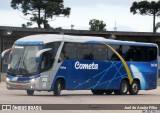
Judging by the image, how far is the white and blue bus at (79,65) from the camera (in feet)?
95.9

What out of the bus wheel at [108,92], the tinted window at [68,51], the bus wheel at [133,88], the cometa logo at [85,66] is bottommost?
the bus wheel at [108,92]

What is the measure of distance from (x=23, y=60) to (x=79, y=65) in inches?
133

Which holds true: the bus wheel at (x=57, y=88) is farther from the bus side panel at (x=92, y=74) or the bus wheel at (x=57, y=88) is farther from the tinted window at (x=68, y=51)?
the tinted window at (x=68, y=51)

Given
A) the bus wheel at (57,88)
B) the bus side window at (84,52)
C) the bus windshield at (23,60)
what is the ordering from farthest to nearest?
the bus side window at (84,52) → the bus wheel at (57,88) → the bus windshield at (23,60)

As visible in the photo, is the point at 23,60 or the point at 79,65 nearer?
the point at 23,60

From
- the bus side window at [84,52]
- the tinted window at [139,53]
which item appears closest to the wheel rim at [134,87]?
the tinted window at [139,53]

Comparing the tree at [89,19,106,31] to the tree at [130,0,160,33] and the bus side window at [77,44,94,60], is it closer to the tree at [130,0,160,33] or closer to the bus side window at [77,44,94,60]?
the tree at [130,0,160,33]

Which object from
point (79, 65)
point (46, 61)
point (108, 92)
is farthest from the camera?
point (108, 92)

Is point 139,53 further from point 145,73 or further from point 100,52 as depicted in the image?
point 100,52

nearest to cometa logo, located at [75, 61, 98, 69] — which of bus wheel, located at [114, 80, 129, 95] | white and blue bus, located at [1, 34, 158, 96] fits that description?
white and blue bus, located at [1, 34, 158, 96]

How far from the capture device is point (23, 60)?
2938 cm

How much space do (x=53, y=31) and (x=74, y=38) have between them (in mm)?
40403

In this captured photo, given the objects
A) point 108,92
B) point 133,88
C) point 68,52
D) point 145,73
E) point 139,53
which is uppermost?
point 68,52

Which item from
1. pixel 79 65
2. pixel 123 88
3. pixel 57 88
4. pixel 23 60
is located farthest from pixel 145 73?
pixel 23 60
